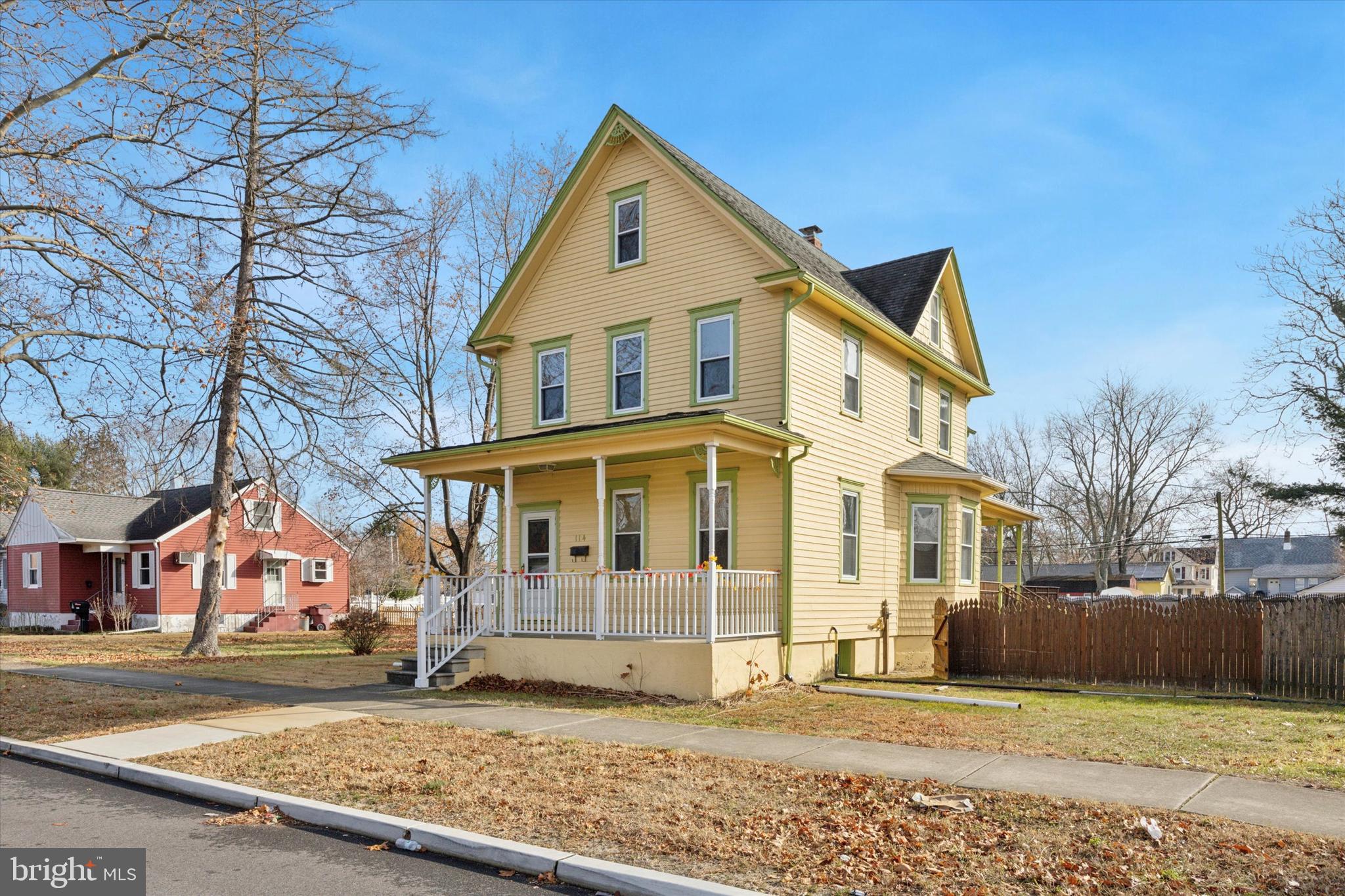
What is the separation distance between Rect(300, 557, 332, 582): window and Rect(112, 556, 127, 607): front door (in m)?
6.85

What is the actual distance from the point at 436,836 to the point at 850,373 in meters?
13.3

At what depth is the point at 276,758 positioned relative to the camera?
899 cm

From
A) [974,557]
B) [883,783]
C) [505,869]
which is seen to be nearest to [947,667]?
[974,557]

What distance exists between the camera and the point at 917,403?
2114cm

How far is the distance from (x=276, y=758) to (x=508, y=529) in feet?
26.3

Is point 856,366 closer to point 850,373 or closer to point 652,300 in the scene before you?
point 850,373

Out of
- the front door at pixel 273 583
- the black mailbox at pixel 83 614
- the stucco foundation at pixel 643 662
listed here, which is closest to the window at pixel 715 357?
the stucco foundation at pixel 643 662

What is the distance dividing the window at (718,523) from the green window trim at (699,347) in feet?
5.07

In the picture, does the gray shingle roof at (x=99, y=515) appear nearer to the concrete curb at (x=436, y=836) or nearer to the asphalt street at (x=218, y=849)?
the concrete curb at (x=436, y=836)

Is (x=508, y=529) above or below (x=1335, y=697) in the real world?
above

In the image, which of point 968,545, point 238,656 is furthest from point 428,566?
point 968,545

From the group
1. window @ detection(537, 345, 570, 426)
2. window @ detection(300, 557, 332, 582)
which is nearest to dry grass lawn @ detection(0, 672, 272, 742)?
window @ detection(537, 345, 570, 426)

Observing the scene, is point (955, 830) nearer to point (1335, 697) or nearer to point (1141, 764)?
point (1141, 764)

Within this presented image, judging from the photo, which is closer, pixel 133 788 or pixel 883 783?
pixel 883 783
